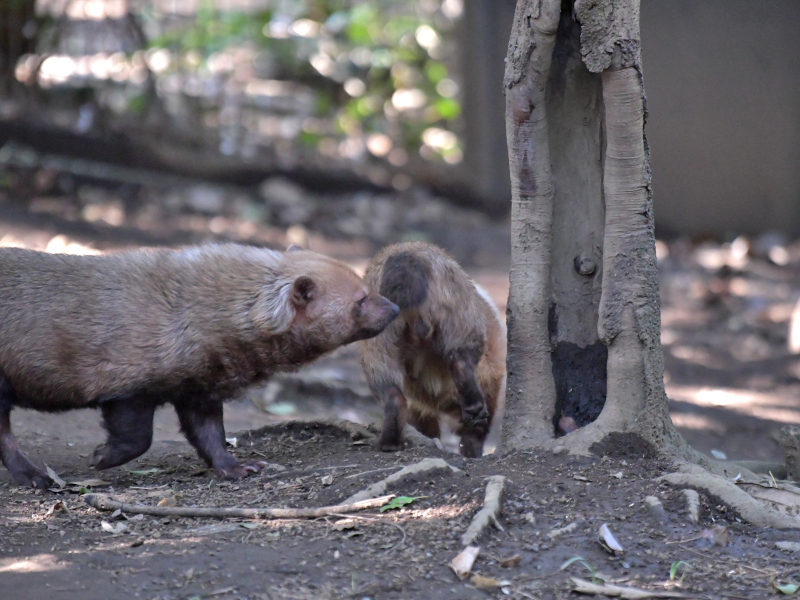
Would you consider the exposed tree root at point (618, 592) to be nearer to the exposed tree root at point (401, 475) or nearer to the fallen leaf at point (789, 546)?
the fallen leaf at point (789, 546)

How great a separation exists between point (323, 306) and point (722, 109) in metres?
8.70

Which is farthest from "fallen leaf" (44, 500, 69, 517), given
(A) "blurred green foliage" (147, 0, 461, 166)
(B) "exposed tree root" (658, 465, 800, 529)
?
(A) "blurred green foliage" (147, 0, 461, 166)

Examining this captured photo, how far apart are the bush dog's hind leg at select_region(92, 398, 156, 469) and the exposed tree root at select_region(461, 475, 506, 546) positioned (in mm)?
1867

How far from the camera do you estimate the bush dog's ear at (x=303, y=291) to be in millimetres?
4852

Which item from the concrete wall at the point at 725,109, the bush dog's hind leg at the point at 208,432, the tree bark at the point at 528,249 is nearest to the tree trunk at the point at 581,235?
the tree bark at the point at 528,249

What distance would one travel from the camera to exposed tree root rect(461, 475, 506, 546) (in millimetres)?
3561

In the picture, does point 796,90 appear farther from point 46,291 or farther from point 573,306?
point 46,291

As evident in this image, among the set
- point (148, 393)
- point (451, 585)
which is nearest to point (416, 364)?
point (148, 393)

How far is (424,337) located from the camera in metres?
4.79

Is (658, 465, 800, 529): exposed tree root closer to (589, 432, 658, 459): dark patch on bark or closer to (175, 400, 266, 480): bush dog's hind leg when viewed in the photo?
(589, 432, 658, 459): dark patch on bark

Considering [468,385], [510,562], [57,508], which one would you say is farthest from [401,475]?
[57,508]

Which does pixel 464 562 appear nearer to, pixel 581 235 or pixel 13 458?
pixel 581 235

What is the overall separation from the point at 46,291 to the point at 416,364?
76.5 inches

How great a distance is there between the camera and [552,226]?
15.8 feet
